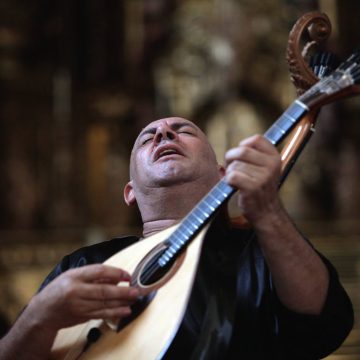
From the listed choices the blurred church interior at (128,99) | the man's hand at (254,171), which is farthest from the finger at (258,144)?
the blurred church interior at (128,99)

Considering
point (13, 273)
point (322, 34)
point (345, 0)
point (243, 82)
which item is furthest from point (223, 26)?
point (322, 34)

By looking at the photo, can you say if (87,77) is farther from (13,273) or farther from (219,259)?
(219,259)

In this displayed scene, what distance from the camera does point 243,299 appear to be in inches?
56.4

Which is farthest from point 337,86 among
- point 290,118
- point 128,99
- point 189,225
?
point 128,99

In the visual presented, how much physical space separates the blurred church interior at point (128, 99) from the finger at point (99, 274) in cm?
644

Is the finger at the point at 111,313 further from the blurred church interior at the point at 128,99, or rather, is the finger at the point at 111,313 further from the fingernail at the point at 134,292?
the blurred church interior at the point at 128,99

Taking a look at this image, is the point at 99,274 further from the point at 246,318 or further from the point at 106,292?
the point at 246,318

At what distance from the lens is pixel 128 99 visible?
28.3ft

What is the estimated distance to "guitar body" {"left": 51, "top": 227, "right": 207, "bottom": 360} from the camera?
131 centimetres

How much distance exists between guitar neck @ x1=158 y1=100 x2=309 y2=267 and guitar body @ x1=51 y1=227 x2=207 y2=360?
0.07 feet

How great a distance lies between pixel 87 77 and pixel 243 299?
7412 mm

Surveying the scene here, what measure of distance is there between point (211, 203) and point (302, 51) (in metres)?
0.38

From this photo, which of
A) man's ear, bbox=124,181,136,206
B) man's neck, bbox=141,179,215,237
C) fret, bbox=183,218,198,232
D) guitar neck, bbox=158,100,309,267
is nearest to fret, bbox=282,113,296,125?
guitar neck, bbox=158,100,309,267

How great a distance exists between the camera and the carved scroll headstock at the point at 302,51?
4.69 ft
